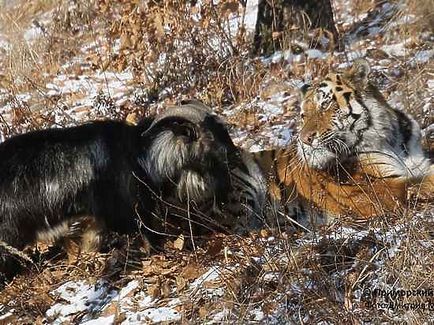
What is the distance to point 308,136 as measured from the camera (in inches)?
196

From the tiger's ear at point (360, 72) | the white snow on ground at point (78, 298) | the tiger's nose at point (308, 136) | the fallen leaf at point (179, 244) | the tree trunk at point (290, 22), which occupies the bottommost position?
the white snow on ground at point (78, 298)

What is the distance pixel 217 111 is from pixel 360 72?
225cm

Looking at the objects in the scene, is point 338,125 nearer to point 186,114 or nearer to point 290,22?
point 186,114

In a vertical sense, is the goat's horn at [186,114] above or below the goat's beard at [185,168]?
above

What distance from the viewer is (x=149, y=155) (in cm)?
454

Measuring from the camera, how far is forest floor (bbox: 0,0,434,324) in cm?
365

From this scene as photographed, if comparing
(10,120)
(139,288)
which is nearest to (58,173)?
(139,288)

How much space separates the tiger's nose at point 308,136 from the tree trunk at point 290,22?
2440mm

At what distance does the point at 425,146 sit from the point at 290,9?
2.46m

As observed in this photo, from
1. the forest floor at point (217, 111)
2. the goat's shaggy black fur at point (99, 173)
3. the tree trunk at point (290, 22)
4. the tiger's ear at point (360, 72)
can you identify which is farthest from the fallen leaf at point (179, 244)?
the tree trunk at point (290, 22)

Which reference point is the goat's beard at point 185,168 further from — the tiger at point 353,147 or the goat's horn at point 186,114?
the tiger at point 353,147

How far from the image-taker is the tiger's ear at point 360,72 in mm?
4951

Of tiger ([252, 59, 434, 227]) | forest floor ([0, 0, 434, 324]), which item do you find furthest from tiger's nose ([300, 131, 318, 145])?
forest floor ([0, 0, 434, 324])

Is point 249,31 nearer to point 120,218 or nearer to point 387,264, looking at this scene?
point 120,218
